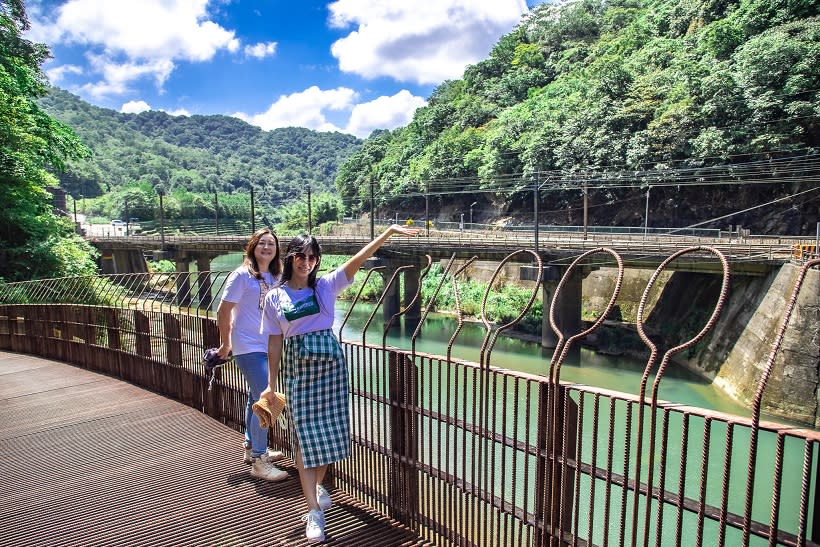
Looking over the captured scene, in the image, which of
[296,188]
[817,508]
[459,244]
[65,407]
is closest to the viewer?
[817,508]

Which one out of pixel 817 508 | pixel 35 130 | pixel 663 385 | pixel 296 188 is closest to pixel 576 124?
pixel 663 385

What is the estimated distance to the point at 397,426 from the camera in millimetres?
3453

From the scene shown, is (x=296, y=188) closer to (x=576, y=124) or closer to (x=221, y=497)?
(x=576, y=124)

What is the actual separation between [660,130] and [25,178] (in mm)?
27244

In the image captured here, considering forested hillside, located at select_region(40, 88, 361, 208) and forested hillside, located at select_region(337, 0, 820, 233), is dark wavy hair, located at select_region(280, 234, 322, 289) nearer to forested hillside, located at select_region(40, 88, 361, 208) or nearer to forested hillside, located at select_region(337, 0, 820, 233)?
forested hillside, located at select_region(337, 0, 820, 233)

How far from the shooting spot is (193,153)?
158250mm

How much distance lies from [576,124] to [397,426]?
34.5 m

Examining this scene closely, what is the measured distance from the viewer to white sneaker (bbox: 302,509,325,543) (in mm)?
3143

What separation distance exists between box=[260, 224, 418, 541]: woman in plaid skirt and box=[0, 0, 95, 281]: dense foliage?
13965 mm

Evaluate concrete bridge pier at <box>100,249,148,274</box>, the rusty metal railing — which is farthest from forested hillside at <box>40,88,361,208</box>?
the rusty metal railing

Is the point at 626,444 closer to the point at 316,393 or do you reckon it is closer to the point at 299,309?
the point at 316,393

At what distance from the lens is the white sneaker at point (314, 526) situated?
10.3 ft

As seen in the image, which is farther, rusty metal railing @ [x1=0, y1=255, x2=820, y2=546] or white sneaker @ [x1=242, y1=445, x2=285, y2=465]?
white sneaker @ [x1=242, y1=445, x2=285, y2=465]

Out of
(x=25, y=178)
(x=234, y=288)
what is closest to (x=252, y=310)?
(x=234, y=288)
